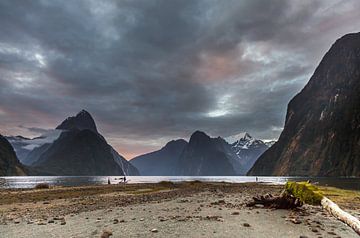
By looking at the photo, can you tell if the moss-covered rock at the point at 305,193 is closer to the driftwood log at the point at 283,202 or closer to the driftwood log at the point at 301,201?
the driftwood log at the point at 301,201

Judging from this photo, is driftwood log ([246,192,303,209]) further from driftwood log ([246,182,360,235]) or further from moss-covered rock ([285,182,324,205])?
moss-covered rock ([285,182,324,205])

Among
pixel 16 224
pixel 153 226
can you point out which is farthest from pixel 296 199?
pixel 16 224

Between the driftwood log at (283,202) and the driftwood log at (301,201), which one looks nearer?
the driftwood log at (301,201)

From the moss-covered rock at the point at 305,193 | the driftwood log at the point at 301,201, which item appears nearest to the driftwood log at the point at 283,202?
the driftwood log at the point at 301,201

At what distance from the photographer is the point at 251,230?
1552 cm

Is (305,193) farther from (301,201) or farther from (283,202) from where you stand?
(283,202)

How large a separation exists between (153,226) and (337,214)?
12091 millimetres

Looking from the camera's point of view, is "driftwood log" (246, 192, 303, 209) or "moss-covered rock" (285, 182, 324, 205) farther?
"moss-covered rock" (285, 182, 324, 205)

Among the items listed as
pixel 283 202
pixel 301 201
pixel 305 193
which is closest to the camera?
pixel 283 202

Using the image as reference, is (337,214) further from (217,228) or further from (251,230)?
(217,228)

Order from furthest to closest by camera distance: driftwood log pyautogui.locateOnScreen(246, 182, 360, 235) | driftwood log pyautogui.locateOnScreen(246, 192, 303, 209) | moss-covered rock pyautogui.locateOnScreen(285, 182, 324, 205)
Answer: moss-covered rock pyautogui.locateOnScreen(285, 182, 324, 205), driftwood log pyautogui.locateOnScreen(246, 192, 303, 209), driftwood log pyautogui.locateOnScreen(246, 182, 360, 235)

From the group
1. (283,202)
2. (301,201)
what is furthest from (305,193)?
(283,202)

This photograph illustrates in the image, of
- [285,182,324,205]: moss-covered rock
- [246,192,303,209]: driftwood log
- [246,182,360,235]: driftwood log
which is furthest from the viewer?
[285,182,324,205]: moss-covered rock

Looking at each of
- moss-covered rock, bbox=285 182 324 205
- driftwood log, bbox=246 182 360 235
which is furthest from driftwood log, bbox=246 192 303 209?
moss-covered rock, bbox=285 182 324 205
